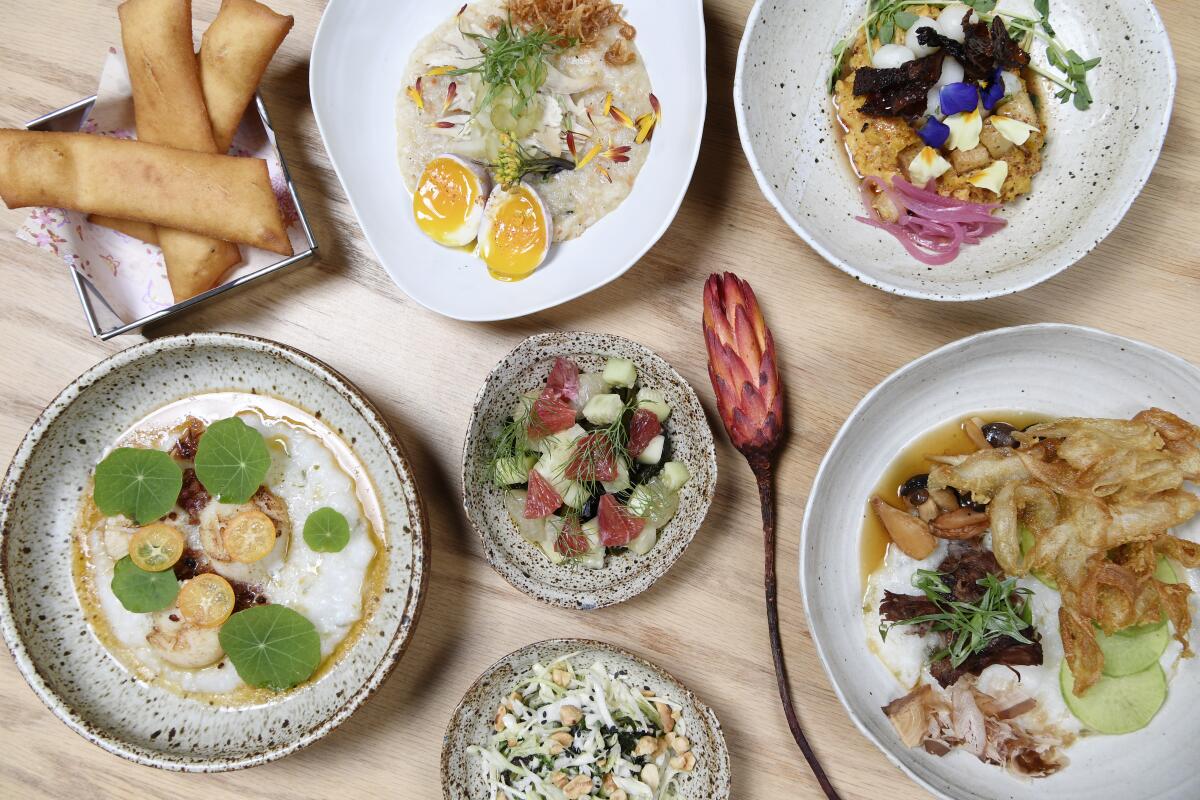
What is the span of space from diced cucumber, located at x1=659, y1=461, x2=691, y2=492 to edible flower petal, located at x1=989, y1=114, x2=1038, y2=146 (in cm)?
113

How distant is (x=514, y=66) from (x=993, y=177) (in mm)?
1216

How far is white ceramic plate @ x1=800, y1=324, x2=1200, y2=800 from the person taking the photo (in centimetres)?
198

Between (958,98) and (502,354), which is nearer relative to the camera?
(958,98)

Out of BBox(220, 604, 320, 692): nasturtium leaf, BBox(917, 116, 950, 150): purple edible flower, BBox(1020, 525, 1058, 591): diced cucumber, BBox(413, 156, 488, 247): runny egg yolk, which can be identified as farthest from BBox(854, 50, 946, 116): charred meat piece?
BBox(220, 604, 320, 692): nasturtium leaf

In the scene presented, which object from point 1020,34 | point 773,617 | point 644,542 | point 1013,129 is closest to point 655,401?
point 644,542

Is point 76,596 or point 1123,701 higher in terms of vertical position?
point 76,596

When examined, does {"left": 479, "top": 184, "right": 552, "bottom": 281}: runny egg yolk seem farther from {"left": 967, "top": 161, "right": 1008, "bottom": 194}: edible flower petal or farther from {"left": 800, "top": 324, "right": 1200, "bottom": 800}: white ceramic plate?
{"left": 967, "top": 161, "right": 1008, "bottom": 194}: edible flower petal

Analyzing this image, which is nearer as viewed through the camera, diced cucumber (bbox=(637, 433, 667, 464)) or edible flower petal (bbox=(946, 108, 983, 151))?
edible flower petal (bbox=(946, 108, 983, 151))

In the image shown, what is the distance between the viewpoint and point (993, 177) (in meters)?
1.98

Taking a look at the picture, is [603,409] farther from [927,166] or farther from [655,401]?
[927,166]

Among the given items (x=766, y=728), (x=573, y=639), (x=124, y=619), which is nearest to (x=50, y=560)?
(x=124, y=619)

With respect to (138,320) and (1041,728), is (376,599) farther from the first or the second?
(1041,728)

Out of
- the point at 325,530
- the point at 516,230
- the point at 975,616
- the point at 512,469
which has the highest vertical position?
the point at 516,230

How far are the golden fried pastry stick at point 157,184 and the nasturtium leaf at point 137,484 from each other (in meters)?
0.61
